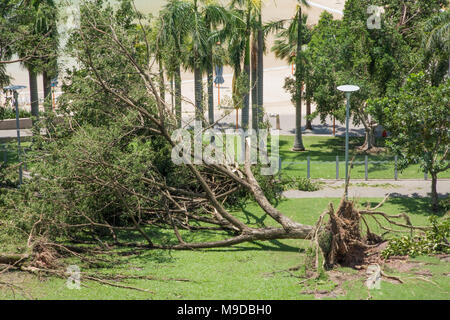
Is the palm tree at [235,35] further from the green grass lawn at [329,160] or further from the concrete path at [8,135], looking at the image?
the concrete path at [8,135]

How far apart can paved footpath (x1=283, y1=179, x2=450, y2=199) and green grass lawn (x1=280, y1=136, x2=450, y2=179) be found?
2.21 ft

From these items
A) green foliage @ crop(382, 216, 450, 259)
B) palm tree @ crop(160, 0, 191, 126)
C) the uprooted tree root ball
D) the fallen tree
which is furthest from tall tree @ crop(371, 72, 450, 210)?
palm tree @ crop(160, 0, 191, 126)

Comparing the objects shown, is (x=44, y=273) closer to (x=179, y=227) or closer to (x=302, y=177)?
(x=179, y=227)

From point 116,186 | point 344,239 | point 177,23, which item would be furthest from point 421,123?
point 177,23

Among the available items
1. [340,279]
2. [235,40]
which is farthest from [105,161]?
[235,40]

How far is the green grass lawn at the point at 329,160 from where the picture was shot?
24703 millimetres

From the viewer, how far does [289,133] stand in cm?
3741

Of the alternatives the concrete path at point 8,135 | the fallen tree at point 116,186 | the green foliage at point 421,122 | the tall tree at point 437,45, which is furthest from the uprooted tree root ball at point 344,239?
the concrete path at point 8,135

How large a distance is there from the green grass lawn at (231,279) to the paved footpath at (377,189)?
5999 mm

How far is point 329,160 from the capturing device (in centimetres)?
2866

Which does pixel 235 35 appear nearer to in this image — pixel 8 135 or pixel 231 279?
pixel 231 279

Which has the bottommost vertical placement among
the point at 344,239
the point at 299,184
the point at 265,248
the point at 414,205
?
the point at 265,248

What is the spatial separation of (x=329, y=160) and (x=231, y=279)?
1641 cm
